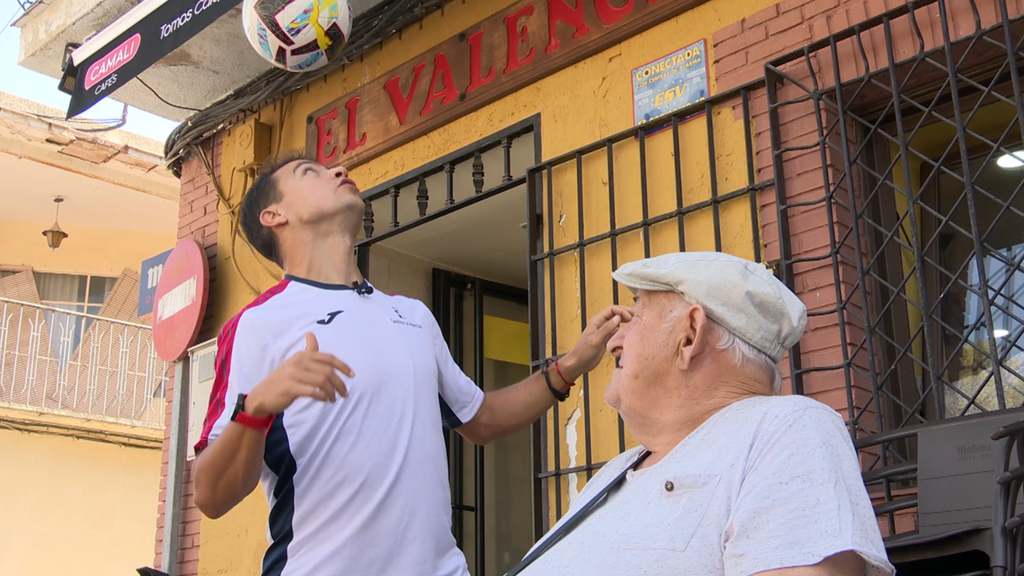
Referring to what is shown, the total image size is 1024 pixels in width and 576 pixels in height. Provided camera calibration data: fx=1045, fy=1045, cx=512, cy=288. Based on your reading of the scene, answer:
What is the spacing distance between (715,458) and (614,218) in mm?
2654

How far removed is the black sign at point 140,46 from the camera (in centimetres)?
486

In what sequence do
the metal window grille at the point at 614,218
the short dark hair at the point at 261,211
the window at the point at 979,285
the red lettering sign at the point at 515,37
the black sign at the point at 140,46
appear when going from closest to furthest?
the short dark hair at the point at 261,211, the window at the point at 979,285, the metal window grille at the point at 614,218, the red lettering sign at the point at 515,37, the black sign at the point at 140,46

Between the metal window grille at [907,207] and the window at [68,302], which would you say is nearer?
the metal window grille at [907,207]

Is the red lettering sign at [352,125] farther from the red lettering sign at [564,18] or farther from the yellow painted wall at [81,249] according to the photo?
the yellow painted wall at [81,249]

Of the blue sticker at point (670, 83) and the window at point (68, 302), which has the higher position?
the window at point (68, 302)

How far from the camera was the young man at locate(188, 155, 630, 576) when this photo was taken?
7.27ft

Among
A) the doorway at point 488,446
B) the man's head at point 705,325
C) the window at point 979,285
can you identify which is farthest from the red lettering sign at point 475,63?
the man's head at point 705,325

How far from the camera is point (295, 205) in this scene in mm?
2803

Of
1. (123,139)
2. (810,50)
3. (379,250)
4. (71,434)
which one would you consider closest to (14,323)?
(71,434)

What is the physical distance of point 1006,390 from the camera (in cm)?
333

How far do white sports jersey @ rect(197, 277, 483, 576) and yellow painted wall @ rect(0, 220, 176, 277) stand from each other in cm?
1046

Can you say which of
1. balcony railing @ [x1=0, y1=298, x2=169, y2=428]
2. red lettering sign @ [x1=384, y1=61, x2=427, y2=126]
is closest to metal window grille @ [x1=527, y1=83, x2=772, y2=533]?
red lettering sign @ [x1=384, y1=61, x2=427, y2=126]

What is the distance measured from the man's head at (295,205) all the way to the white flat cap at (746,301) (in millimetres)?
1198

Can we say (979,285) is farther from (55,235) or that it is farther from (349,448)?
(55,235)
